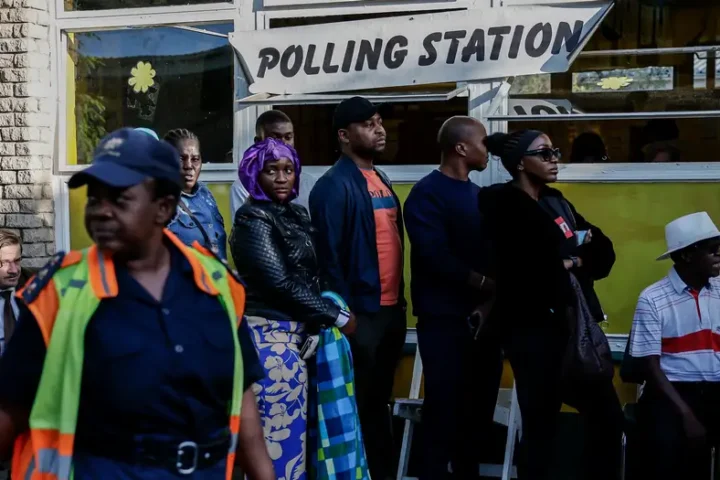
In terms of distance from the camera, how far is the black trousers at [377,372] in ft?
17.6

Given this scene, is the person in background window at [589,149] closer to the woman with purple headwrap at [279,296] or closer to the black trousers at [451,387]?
the black trousers at [451,387]

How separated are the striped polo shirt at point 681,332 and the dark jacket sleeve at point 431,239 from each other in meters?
0.92

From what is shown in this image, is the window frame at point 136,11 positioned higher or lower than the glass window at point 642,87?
higher

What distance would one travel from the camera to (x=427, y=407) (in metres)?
5.43

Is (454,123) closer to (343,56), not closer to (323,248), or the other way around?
(323,248)

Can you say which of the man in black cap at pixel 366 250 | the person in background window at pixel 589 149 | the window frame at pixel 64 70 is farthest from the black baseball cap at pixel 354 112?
the window frame at pixel 64 70

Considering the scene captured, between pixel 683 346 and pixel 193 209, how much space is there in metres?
2.51

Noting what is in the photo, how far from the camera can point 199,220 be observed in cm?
555

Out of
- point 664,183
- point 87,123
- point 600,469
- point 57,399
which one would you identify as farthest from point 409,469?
point 57,399

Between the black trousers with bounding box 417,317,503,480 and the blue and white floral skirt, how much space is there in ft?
2.64

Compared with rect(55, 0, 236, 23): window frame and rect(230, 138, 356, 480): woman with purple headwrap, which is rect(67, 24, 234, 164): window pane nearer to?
rect(55, 0, 236, 23): window frame

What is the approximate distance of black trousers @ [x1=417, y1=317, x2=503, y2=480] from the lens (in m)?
5.36

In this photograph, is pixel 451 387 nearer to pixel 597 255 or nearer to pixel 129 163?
pixel 597 255

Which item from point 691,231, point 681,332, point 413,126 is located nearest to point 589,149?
point 413,126
